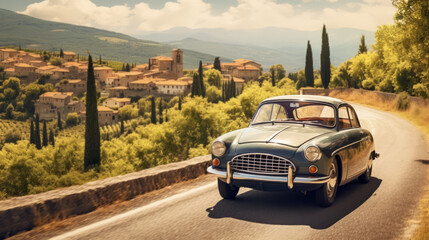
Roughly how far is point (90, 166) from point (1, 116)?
474 feet

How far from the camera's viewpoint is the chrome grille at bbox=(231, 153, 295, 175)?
5977mm

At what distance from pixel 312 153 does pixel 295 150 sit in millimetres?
245

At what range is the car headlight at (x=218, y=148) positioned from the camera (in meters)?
6.59

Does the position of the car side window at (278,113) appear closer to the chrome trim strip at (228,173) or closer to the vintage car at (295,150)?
the vintage car at (295,150)

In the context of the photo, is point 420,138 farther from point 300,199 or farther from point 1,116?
point 1,116

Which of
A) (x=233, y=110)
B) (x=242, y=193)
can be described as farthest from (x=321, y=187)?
(x=233, y=110)

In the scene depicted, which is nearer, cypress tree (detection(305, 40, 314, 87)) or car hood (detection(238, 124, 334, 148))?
car hood (detection(238, 124, 334, 148))

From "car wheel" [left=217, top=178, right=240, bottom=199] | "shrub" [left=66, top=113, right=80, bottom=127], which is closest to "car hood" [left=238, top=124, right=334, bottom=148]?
"car wheel" [left=217, top=178, right=240, bottom=199]

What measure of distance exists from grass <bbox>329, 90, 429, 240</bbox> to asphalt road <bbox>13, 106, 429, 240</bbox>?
0.15m

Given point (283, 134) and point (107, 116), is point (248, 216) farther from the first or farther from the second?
point (107, 116)

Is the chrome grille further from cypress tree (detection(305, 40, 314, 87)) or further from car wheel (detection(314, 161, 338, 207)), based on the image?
cypress tree (detection(305, 40, 314, 87))

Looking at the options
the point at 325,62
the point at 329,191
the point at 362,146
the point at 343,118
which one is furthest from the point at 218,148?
the point at 325,62

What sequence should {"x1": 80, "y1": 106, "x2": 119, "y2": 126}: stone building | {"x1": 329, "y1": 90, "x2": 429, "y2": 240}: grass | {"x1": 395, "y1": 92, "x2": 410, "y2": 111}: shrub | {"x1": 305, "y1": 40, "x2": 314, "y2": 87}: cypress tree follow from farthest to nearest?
{"x1": 80, "y1": 106, "x2": 119, "y2": 126}: stone building
{"x1": 305, "y1": 40, "x2": 314, "y2": 87}: cypress tree
{"x1": 395, "y1": 92, "x2": 410, "y2": 111}: shrub
{"x1": 329, "y1": 90, "x2": 429, "y2": 240}: grass

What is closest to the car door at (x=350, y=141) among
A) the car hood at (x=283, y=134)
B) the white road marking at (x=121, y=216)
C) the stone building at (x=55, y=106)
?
the car hood at (x=283, y=134)
